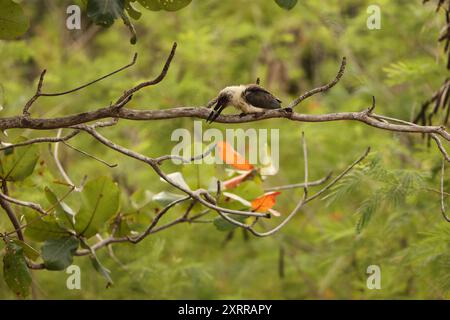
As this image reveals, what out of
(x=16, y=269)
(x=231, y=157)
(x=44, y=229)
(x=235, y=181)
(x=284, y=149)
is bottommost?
(x=16, y=269)

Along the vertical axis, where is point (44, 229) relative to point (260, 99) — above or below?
below

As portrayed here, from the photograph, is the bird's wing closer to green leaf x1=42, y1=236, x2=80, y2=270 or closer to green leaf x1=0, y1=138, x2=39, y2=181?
green leaf x1=42, y1=236, x2=80, y2=270

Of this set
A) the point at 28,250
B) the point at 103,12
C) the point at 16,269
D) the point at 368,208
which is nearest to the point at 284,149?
the point at 368,208

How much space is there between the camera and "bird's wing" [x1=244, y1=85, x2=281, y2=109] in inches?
94.4

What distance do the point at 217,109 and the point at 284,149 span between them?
3571 mm

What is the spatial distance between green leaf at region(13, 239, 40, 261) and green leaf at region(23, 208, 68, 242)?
64 millimetres

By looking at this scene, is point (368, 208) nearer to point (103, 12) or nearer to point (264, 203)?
point (264, 203)

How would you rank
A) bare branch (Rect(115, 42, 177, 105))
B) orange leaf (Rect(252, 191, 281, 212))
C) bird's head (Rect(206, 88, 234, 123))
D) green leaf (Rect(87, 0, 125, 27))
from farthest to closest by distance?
1. orange leaf (Rect(252, 191, 281, 212))
2. bird's head (Rect(206, 88, 234, 123))
3. green leaf (Rect(87, 0, 125, 27))
4. bare branch (Rect(115, 42, 177, 105))

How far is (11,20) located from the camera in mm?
2404

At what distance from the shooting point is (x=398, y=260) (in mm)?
3564

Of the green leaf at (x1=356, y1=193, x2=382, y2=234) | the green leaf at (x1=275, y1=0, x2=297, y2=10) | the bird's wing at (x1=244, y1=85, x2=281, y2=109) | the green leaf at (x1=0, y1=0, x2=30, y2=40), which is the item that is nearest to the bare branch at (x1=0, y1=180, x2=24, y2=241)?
the green leaf at (x1=0, y1=0, x2=30, y2=40)

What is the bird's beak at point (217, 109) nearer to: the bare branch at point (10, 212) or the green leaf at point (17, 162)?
the bare branch at point (10, 212)

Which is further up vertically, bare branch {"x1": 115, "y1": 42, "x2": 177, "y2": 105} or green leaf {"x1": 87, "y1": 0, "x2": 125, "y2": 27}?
green leaf {"x1": 87, "y1": 0, "x2": 125, "y2": 27}
